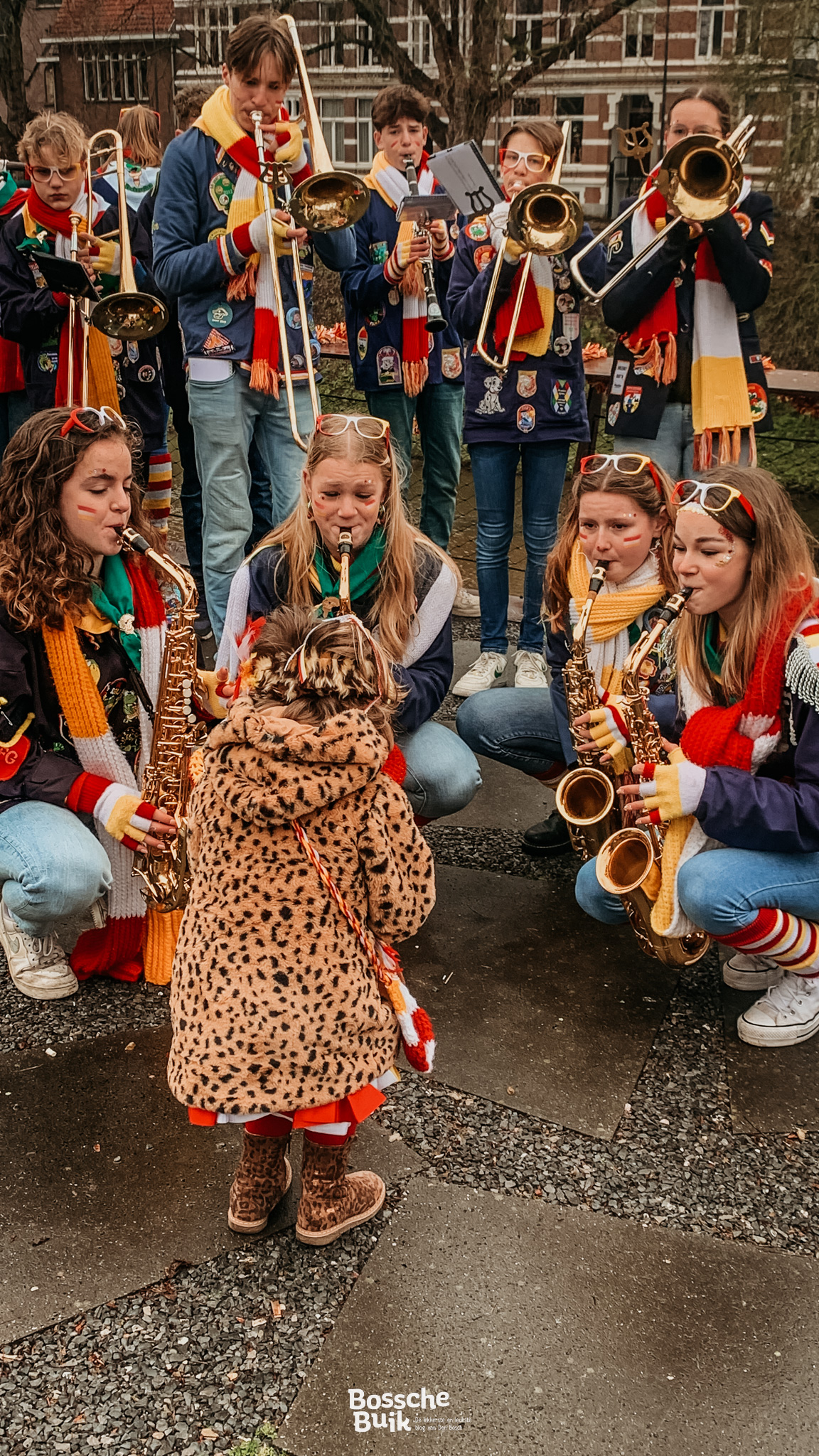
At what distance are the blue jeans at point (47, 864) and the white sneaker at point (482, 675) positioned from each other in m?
1.94

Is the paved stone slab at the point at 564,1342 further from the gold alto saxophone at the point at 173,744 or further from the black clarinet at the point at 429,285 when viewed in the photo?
the black clarinet at the point at 429,285

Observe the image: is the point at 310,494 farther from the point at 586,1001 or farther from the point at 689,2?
the point at 689,2

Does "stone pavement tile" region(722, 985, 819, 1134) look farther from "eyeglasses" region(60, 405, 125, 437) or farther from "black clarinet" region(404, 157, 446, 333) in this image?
"black clarinet" region(404, 157, 446, 333)

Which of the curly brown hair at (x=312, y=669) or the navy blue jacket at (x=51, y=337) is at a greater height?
the navy blue jacket at (x=51, y=337)

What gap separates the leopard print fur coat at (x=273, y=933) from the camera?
1893 millimetres

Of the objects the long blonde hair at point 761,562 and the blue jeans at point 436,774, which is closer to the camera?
the long blonde hair at point 761,562

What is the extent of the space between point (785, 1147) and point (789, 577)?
1.15m

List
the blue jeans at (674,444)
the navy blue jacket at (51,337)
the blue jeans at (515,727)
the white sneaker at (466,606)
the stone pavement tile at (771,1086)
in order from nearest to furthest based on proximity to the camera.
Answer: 1. the stone pavement tile at (771,1086)
2. the blue jeans at (515,727)
3. the blue jeans at (674,444)
4. the navy blue jacket at (51,337)
5. the white sneaker at (466,606)

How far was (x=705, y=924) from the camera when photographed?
261 cm

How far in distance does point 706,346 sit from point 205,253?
1576 millimetres

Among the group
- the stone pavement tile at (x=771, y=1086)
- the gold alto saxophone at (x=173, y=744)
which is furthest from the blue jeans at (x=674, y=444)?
the stone pavement tile at (x=771, y=1086)

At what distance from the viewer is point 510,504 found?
4.39 meters

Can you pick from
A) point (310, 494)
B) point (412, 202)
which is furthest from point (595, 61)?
point (310, 494)

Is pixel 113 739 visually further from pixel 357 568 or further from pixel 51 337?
pixel 51 337
